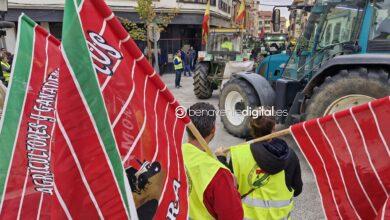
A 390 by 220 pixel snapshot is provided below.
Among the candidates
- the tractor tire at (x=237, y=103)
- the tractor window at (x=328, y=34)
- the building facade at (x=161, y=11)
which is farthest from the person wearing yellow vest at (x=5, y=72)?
the building facade at (x=161, y=11)

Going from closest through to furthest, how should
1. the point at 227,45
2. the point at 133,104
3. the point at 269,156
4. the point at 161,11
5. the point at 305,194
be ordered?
the point at 133,104 < the point at 269,156 < the point at 305,194 < the point at 227,45 < the point at 161,11

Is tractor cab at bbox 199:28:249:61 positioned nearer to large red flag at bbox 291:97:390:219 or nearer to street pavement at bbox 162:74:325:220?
street pavement at bbox 162:74:325:220

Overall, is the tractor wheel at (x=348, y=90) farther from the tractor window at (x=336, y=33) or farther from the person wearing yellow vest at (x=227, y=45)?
the person wearing yellow vest at (x=227, y=45)

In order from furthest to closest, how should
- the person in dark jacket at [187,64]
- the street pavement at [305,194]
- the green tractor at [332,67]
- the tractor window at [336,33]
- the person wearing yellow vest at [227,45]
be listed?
the person in dark jacket at [187,64]
the person wearing yellow vest at [227,45]
the tractor window at [336,33]
the green tractor at [332,67]
the street pavement at [305,194]

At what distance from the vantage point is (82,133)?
1.19 m

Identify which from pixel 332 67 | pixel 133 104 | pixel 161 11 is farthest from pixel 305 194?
pixel 161 11

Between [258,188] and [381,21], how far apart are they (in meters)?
3.33

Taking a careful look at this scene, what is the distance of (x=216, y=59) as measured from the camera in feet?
36.3

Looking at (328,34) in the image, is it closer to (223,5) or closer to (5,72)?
(5,72)

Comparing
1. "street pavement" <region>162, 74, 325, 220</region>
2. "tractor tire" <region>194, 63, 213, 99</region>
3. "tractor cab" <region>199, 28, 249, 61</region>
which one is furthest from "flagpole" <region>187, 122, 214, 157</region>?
"tractor cab" <region>199, 28, 249, 61</region>

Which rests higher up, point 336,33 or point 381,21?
point 381,21

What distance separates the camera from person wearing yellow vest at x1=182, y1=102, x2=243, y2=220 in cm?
179

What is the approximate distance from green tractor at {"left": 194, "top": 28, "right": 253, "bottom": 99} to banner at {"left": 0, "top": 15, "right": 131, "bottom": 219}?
330 inches

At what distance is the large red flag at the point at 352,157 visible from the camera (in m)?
1.83
